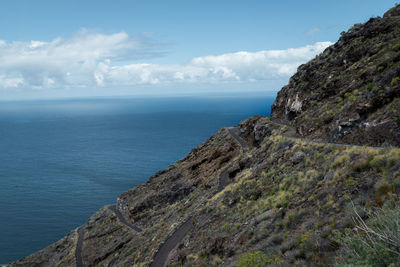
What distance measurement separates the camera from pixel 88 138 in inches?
6599

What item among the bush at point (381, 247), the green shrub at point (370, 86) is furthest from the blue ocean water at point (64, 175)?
the green shrub at point (370, 86)

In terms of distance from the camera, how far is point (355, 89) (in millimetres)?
26594

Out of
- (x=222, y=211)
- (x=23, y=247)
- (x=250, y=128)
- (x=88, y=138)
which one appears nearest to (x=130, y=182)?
(x=23, y=247)

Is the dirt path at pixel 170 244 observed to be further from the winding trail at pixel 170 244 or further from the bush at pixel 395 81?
the bush at pixel 395 81

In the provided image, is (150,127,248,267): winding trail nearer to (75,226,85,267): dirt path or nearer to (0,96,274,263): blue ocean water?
(75,226,85,267): dirt path

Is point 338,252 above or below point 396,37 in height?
below

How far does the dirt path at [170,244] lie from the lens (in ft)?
72.8

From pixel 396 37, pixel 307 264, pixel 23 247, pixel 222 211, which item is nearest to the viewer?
pixel 307 264

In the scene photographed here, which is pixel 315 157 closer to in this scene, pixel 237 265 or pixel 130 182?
pixel 237 265

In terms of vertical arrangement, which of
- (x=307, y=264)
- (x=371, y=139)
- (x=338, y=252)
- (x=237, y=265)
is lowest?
(x=237, y=265)

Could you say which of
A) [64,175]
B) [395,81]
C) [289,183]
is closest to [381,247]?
[289,183]

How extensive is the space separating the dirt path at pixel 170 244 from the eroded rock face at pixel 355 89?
15637 mm

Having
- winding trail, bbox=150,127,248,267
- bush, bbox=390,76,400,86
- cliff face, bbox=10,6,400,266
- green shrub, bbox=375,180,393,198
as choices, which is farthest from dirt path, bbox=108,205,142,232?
bush, bbox=390,76,400,86

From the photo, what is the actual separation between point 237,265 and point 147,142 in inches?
5523
